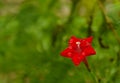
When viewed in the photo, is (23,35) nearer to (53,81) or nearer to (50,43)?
(50,43)

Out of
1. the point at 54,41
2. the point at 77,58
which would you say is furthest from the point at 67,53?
the point at 54,41

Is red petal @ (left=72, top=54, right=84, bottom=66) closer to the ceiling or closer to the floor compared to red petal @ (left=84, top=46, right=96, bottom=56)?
closer to the floor

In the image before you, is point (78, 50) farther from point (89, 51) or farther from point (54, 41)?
point (54, 41)

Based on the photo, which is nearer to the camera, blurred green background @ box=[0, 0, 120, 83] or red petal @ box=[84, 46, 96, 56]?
red petal @ box=[84, 46, 96, 56]

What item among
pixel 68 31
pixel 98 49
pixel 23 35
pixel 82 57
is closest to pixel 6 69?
pixel 23 35

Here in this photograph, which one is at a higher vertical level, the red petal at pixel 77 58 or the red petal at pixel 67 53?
the red petal at pixel 67 53
